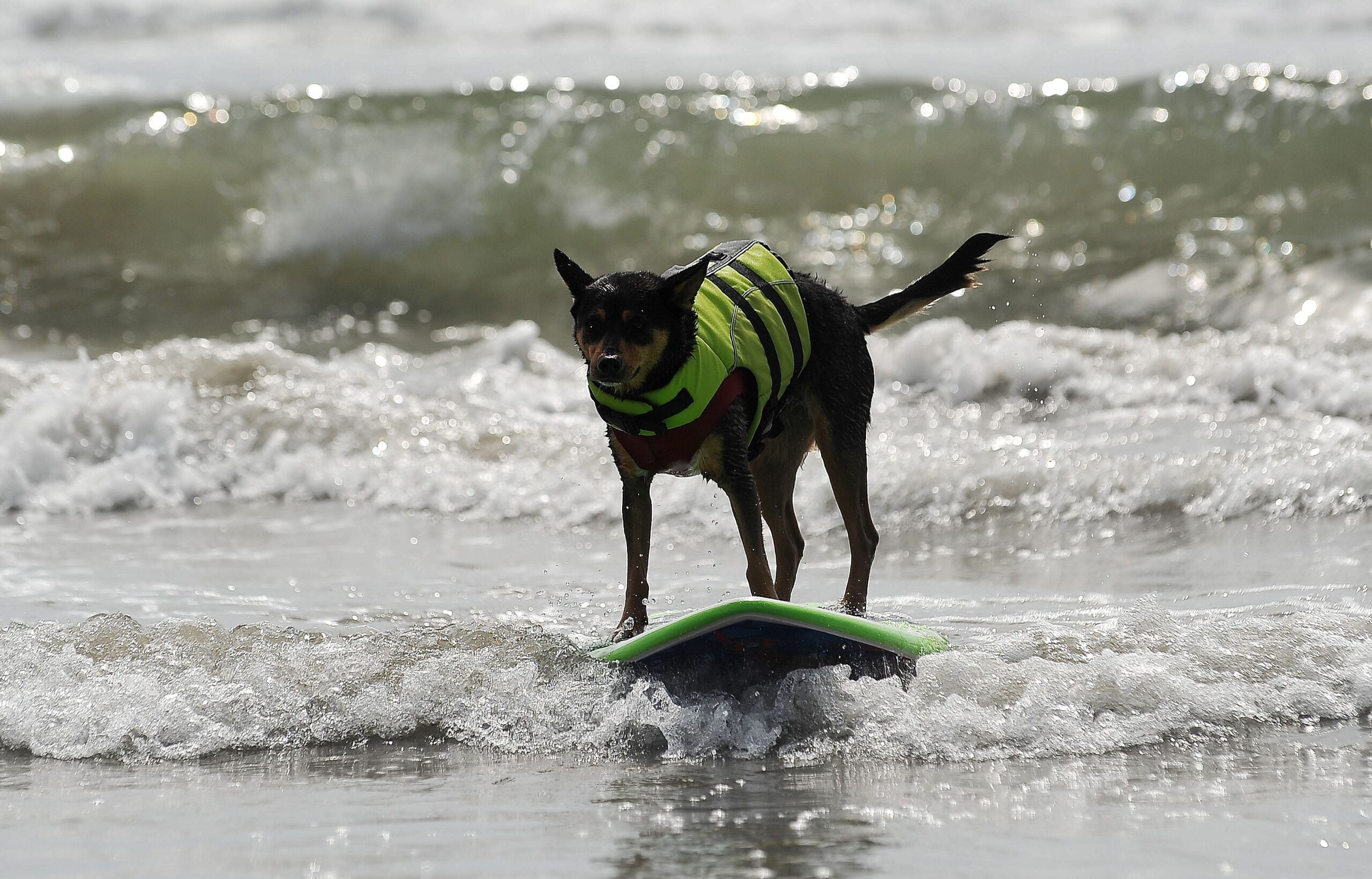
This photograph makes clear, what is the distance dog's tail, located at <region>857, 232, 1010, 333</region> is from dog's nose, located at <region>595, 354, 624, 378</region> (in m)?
1.29

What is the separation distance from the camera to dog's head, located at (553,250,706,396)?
13.4 feet

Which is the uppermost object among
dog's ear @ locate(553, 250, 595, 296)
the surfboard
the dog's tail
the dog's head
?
the dog's tail

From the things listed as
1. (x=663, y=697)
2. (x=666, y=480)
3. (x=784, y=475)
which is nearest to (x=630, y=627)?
(x=663, y=697)

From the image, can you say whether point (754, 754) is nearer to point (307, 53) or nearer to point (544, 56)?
point (544, 56)

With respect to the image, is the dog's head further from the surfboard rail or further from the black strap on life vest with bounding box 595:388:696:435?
the surfboard rail

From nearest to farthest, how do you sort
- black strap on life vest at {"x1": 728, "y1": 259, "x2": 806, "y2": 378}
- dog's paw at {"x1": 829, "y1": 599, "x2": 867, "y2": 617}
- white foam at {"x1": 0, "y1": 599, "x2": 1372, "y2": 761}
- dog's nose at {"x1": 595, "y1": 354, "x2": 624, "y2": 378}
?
white foam at {"x1": 0, "y1": 599, "x2": 1372, "y2": 761} < dog's nose at {"x1": 595, "y1": 354, "x2": 624, "y2": 378} < black strap on life vest at {"x1": 728, "y1": 259, "x2": 806, "y2": 378} < dog's paw at {"x1": 829, "y1": 599, "x2": 867, "y2": 617}

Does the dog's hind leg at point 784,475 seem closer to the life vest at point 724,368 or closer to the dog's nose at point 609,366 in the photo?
the life vest at point 724,368

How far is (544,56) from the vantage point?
1941 centimetres

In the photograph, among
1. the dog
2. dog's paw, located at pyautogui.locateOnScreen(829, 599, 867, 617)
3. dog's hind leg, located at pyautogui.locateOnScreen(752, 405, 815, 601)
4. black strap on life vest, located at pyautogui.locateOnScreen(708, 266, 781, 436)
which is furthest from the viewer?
dog's hind leg, located at pyautogui.locateOnScreen(752, 405, 815, 601)

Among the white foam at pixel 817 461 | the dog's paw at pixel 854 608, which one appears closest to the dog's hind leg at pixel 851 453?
the dog's paw at pixel 854 608

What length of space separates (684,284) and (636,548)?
0.91 metres

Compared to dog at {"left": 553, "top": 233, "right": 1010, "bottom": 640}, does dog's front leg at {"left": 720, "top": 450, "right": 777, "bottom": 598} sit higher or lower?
lower

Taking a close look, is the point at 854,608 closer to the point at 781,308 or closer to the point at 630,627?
the point at 630,627

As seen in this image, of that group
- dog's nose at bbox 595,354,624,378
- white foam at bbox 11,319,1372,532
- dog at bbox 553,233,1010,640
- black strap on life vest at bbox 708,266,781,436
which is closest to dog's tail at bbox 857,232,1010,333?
dog at bbox 553,233,1010,640
